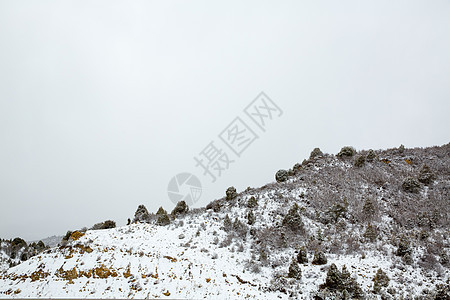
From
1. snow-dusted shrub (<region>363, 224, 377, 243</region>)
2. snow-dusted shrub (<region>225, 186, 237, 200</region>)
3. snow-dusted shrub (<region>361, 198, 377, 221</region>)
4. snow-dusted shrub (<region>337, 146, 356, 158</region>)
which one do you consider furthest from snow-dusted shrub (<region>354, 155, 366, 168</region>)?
snow-dusted shrub (<region>225, 186, 237, 200</region>)

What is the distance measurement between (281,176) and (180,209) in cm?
1310

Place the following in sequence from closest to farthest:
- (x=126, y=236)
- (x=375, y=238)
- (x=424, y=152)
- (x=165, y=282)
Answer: (x=165, y=282)
(x=375, y=238)
(x=126, y=236)
(x=424, y=152)

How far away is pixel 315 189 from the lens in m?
23.6

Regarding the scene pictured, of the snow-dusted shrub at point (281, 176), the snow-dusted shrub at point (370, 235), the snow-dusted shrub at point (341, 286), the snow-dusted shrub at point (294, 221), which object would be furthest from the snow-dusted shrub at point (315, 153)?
the snow-dusted shrub at point (341, 286)

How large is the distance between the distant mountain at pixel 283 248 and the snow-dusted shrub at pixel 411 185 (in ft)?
0.27

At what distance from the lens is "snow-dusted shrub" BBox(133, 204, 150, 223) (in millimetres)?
24875

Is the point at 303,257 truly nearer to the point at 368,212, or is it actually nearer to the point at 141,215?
the point at 368,212

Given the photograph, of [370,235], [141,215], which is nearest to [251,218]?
[370,235]

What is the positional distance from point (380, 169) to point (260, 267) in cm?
2177

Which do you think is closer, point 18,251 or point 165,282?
point 165,282

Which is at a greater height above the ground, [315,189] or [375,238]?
[315,189]

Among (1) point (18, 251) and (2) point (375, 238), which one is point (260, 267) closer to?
(2) point (375, 238)

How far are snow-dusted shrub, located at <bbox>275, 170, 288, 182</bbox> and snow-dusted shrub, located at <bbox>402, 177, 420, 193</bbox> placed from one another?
469 inches

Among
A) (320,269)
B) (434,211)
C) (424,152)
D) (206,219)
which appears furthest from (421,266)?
(424,152)
